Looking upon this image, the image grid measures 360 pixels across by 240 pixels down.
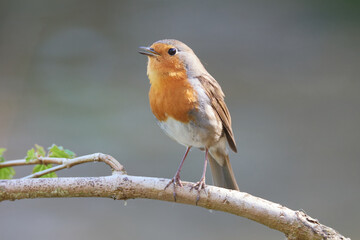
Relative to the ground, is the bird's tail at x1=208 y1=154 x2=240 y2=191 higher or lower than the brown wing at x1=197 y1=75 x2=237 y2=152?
lower

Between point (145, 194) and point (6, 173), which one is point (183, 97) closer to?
point (145, 194)

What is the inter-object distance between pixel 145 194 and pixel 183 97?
1.55 ft

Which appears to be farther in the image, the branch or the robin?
the robin

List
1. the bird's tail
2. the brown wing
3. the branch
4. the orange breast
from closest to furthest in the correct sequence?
the branch
the orange breast
the brown wing
the bird's tail

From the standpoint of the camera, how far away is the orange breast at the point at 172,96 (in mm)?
1963

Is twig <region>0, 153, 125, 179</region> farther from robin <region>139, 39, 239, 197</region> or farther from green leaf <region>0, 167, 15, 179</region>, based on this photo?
robin <region>139, 39, 239, 197</region>

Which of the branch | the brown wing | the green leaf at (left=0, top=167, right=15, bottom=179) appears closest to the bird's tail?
the brown wing

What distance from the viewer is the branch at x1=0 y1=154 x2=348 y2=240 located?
171 cm

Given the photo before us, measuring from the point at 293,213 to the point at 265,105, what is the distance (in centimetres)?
408

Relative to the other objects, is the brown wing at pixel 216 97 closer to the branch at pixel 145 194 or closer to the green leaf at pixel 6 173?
the branch at pixel 145 194

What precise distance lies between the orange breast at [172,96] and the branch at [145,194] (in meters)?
0.35

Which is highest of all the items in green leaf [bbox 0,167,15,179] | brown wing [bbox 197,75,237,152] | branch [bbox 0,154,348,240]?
brown wing [bbox 197,75,237,152]

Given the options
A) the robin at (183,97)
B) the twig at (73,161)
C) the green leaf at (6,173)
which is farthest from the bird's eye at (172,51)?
the green leaf at (6,173)

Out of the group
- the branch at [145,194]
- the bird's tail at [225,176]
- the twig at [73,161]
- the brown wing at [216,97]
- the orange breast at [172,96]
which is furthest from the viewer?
the bird's tail at [225,176]
